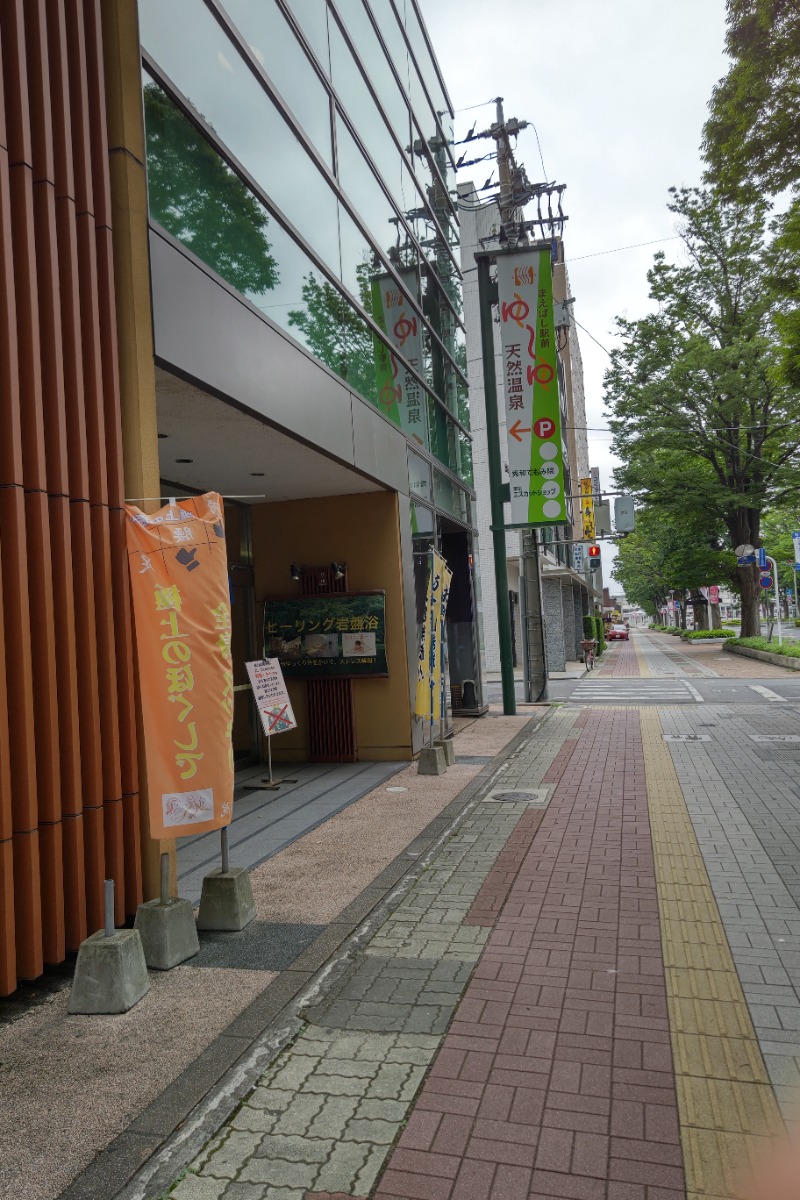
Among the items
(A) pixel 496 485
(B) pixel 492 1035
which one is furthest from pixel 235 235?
(A) pixel 496 485

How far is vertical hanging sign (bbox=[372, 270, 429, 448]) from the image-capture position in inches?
458

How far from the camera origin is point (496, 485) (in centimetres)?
1586

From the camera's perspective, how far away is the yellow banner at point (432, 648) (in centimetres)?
1049

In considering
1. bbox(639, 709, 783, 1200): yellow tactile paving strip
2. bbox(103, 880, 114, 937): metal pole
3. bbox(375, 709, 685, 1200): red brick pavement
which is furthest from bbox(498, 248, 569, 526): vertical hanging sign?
bbox(103, 880, 114, 937): metal pole

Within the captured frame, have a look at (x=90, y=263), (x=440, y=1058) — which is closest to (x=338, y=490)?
(x=90, y=263)

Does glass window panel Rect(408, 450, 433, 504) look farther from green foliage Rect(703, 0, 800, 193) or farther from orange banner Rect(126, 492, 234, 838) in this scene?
orange banner Rect(126, 492, 234, 838)

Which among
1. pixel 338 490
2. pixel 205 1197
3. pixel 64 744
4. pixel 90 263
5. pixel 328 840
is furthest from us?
pixel 338 490

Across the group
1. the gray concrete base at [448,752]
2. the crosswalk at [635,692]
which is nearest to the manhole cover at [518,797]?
the gray concrete base at [448,752]

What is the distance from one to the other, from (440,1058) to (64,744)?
254 cm

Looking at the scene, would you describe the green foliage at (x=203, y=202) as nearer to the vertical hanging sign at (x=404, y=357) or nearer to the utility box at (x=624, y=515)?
the vertical hanging sign at (x=404, y=357)

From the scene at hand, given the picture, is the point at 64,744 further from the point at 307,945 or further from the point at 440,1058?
the point at 440,1058

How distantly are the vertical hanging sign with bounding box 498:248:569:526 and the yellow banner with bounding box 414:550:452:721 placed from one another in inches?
191

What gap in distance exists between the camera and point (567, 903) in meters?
5.49

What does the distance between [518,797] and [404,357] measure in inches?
284
